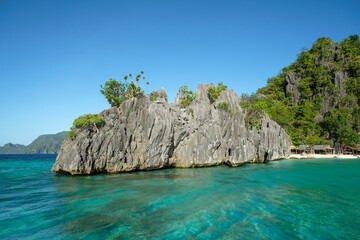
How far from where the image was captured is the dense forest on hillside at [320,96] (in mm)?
60250

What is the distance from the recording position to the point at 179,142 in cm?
3247

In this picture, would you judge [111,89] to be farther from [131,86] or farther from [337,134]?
[337,134]

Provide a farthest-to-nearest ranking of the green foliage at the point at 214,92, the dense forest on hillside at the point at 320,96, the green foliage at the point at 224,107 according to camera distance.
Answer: the dense forest on hillside at the point at 320,96 → the green foliage at the point at 214,92 → the green foliage at the point at 224,107

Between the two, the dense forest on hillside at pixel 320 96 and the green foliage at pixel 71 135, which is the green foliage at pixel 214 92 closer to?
the dense forest on hillside at pixel 320 96

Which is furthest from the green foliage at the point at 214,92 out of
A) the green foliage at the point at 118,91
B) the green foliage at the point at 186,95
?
the green foliage at the point at 118,91

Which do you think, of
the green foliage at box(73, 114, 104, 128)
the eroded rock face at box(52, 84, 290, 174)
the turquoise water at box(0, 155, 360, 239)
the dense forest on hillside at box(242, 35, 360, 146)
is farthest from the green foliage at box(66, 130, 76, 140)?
the dense forest on hillside at box(242, 35, 360, 146)

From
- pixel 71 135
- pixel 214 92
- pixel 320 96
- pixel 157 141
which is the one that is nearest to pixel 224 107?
pixel 214 92

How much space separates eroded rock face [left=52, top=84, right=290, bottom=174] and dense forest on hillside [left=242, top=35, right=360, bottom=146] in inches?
587

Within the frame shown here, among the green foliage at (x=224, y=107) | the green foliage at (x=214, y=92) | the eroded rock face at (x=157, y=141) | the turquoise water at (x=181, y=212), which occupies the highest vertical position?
the green foliage at (x=214, y=92)

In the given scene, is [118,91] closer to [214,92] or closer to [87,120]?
[87,120]

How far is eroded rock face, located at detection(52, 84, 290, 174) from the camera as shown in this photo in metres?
25.3

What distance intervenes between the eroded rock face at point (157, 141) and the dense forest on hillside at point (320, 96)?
1492 cm

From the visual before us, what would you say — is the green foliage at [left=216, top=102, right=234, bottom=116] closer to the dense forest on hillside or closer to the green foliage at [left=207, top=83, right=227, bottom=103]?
the dense forest on hillside

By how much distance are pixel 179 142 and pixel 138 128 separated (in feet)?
24.3
